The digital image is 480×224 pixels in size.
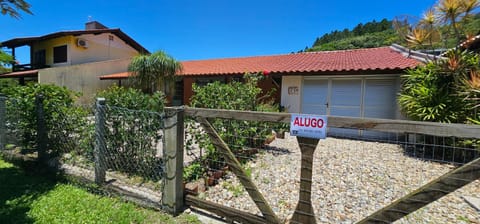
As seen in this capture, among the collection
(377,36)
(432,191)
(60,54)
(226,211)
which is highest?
(377,36)

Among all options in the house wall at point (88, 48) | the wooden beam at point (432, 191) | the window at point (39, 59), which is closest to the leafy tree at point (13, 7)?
the wooden beam at point (432, 191)

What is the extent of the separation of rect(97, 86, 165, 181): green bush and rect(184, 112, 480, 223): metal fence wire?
51cm

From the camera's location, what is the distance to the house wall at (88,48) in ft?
50.9

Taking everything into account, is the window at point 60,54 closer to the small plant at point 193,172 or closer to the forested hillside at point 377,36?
the small plant at point 193,172

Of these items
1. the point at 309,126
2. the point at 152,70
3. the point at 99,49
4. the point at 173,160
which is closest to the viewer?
the point at 309,126

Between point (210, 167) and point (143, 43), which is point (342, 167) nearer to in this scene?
point (210, 167)

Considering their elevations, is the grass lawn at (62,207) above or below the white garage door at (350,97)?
below

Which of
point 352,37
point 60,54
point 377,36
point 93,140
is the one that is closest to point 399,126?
point 93,140

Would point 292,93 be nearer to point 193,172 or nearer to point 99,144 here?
point 193,172

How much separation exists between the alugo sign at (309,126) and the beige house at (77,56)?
1497 cm

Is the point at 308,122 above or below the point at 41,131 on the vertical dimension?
above

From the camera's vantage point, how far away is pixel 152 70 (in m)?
10.2

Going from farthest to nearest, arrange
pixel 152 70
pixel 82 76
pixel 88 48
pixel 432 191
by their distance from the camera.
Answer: pixel 88 48
pixel 82 76
pixel 152 70
pixel 432 191

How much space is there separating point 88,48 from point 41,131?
14982 millimetres
